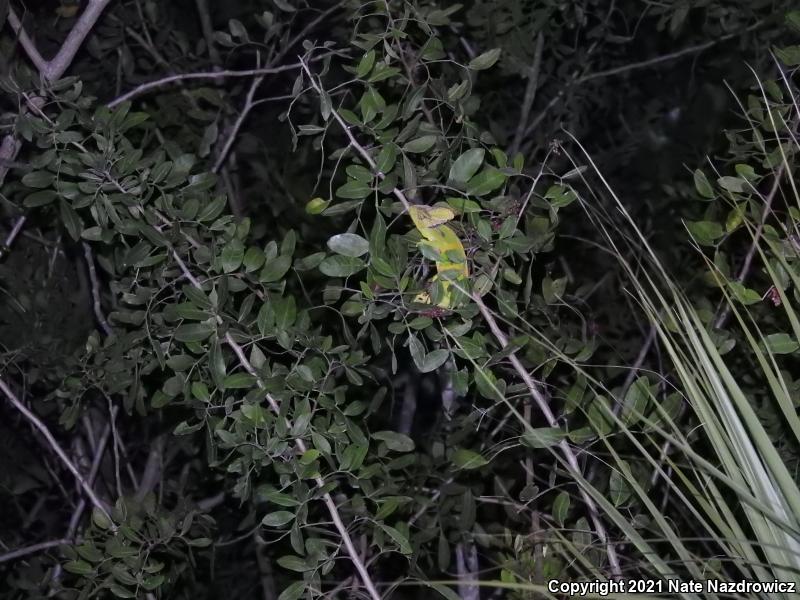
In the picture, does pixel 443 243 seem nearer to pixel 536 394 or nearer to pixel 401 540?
pixel 536 394

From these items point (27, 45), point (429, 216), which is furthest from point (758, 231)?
point (27, 45)

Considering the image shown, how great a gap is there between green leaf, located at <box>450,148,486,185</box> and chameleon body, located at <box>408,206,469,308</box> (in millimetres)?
40

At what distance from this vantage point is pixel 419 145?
0.94 meters

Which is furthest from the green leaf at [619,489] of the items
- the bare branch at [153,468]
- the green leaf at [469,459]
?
the bare branch at [153,468]

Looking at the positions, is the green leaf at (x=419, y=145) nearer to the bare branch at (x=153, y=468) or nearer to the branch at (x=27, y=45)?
the branch at (x=27, y=45)

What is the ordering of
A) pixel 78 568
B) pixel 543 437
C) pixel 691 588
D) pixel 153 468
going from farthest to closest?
1. pixel 153 468
2. pixel 78 568
3. pixel 543 437
4. pixel 691 588

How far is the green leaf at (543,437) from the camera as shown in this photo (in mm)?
835

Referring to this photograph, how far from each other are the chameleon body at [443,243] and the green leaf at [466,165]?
0.13ft

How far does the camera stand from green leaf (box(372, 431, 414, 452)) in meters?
0.98

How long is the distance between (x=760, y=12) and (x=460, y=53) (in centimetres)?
54

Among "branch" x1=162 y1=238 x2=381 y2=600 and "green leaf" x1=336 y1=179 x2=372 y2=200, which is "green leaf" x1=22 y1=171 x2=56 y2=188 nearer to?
"branch" x1=162 y1=238 x2=381 y2=600

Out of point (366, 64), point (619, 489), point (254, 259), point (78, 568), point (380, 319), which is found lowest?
point (78, 568)

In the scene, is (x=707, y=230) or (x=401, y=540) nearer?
(x=401, y=540)

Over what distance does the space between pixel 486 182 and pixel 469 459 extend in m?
0.27
